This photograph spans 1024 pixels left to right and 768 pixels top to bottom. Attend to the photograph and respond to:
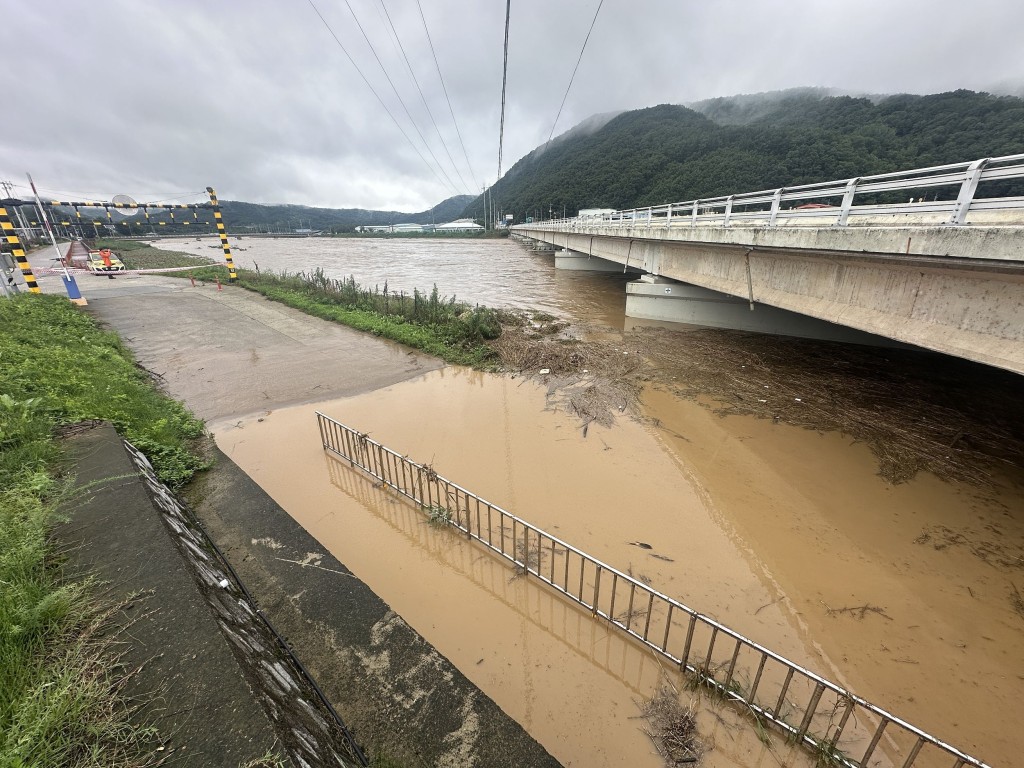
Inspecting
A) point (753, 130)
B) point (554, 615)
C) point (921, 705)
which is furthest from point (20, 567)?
point (753, 130)

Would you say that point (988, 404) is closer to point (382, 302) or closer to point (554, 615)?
point (554, 615)

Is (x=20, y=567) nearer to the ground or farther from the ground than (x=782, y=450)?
farther from the ground

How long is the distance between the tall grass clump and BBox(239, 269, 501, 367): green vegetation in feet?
31.2

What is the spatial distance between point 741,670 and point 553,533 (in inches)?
93.7

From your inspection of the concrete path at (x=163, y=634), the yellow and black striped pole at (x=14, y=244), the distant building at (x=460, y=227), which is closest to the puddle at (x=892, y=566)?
the concrete path at (x=163, y=634)

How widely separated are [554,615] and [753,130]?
11396 cm

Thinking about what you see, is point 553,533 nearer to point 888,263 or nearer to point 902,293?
point 902,293

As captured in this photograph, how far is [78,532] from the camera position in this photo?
3.25m

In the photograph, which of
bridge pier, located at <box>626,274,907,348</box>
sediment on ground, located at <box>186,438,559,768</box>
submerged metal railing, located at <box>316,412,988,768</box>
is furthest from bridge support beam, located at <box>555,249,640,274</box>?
sediment on ground, located at <box>186,438,559,768</box>

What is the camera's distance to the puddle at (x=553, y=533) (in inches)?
137

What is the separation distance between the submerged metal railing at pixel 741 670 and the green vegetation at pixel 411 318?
304 inches

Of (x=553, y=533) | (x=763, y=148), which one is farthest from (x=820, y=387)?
(x=763, y=148)

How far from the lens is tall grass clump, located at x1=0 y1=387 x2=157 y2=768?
1769 millimetres

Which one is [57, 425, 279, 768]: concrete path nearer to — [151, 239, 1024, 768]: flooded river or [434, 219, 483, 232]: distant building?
[151, 239, 1024, 768]: flooded river
